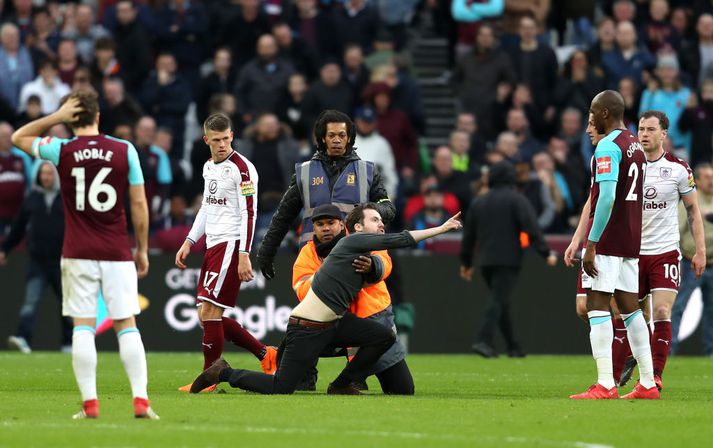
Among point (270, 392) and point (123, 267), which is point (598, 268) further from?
point (123, 267)

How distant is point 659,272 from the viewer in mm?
14336

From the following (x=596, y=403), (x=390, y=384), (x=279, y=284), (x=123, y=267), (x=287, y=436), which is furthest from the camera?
(x=279, y=284)

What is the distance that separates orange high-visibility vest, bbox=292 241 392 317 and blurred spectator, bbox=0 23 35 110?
460 inches

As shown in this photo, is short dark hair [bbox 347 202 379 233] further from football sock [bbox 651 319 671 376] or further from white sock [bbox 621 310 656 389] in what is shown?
football sock [bbox 651 319 671 376]

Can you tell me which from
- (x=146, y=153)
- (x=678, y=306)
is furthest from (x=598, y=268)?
(x=146, y=153)

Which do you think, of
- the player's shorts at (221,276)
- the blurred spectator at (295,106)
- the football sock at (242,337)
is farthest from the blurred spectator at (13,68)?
the player's shorts at (221,276)

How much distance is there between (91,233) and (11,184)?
40.8ft

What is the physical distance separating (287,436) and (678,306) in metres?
10.8

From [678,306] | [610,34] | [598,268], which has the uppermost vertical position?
[610,34]

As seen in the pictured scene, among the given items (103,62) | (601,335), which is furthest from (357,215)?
(103,62)

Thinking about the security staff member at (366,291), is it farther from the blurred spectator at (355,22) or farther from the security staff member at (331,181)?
the blurred spectator at (355,22)

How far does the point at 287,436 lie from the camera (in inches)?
386

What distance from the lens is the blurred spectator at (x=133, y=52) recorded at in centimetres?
2538

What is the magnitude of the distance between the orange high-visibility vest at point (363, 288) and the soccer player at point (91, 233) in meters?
2.94
